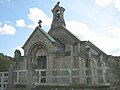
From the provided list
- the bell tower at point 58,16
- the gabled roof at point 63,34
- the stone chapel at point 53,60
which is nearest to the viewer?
the stone chapel at point 53,60

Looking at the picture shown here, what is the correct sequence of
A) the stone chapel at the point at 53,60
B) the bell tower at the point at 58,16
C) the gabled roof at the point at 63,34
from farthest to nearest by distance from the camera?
the bell tower at the point at 58,16 → the gabled roof at the point at 63,34 → the stone chapel at the point at 53,60

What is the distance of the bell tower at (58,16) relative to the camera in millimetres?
28656

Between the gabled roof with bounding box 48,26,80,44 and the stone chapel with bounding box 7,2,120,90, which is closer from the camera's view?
the stone chapel with bounding box 7,2,120,90

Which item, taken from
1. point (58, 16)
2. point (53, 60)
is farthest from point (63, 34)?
point (53, 60)

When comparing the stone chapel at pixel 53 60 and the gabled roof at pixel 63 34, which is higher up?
the gabled roof at pixel 63 34

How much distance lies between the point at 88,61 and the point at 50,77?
246 inches

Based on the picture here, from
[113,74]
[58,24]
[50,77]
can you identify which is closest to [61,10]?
[58,24]

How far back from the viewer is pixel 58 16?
29.2 m

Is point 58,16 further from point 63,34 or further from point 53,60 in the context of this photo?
point 53,60

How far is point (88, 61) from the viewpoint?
24.2 m

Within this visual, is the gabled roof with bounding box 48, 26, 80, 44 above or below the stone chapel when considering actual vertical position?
above

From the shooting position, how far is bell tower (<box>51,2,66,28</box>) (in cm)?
2866

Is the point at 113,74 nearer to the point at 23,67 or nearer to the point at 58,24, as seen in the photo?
the point at 23,67

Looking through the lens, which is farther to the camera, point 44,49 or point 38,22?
point 38,22
